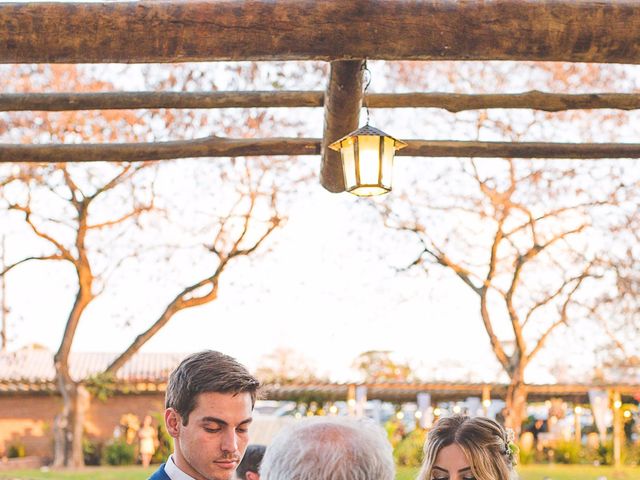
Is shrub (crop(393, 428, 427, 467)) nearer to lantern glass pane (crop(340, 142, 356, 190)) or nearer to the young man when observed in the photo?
lantern glass pane (crop(340, 142, 356, 190))

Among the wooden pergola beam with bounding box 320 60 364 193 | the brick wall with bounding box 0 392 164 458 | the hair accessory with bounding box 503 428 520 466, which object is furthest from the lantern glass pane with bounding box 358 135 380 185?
the brick wall with bounding box 0 392 164 458

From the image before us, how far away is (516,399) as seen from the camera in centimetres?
2080

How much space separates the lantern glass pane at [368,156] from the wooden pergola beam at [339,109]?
0.22 metres

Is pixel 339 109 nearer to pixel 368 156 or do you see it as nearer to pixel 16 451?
pixel 368 156

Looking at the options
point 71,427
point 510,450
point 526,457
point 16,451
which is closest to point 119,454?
point 71,427

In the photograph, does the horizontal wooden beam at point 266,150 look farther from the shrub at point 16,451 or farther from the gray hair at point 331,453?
the shrub at point 16,451

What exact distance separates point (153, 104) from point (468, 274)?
14.4 metres

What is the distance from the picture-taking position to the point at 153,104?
5938 mm

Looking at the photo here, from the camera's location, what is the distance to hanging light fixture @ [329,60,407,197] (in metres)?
5.25

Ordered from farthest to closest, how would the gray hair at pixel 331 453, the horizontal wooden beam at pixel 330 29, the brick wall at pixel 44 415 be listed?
1. the brick wall at pixel 44 415
2. the horizontal wooden beam at pixel 330 29
3. the gray hair at pixel 331 453

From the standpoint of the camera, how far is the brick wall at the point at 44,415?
24.8 meters

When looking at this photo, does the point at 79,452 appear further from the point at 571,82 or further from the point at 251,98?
the point at 251,98

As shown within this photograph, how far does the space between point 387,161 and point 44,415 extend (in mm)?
21724

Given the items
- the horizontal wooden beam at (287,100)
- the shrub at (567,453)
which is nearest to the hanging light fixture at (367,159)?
the horizontal wooden beam at (287,100)
